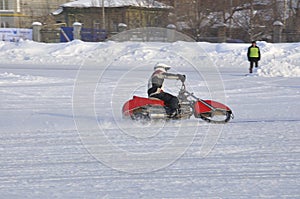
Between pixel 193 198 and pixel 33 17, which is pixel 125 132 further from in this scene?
pixel 33 17

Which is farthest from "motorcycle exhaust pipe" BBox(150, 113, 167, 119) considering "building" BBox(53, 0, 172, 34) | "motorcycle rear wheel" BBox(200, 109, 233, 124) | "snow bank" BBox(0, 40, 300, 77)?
"building" BBox(53, 0, 172, 34)

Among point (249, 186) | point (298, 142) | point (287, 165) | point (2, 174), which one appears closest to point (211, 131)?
point (298, 142)

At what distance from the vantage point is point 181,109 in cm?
809

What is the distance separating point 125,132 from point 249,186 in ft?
10.3

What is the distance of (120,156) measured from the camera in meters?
6.04

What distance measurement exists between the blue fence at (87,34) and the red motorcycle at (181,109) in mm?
27745

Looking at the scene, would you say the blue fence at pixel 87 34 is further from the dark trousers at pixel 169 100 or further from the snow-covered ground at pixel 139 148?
the dark trousers at pixel 169 100

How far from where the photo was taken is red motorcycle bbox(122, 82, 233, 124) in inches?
312

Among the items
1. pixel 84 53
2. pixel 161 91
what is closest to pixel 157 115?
pixel 161 91

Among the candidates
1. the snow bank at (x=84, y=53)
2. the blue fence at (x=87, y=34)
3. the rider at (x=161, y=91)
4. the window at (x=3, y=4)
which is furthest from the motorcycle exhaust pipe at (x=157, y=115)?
the window at (x=3, y=4)

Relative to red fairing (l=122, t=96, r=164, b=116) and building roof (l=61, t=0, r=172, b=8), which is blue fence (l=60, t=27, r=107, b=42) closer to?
building roof (l=61, t=0, r=172, b=8)

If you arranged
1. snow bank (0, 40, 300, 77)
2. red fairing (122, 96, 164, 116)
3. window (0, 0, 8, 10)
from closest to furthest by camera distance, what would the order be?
1. red fairing (122, 96, 164, 116)
2. snow bank (0, 40, 300, 77)
3. window (0, 0, 8, 10)

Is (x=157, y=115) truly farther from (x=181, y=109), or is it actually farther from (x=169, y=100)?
(x=181, y=109)

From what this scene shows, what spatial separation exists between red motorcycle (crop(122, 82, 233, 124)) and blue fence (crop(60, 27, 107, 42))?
27.7m
